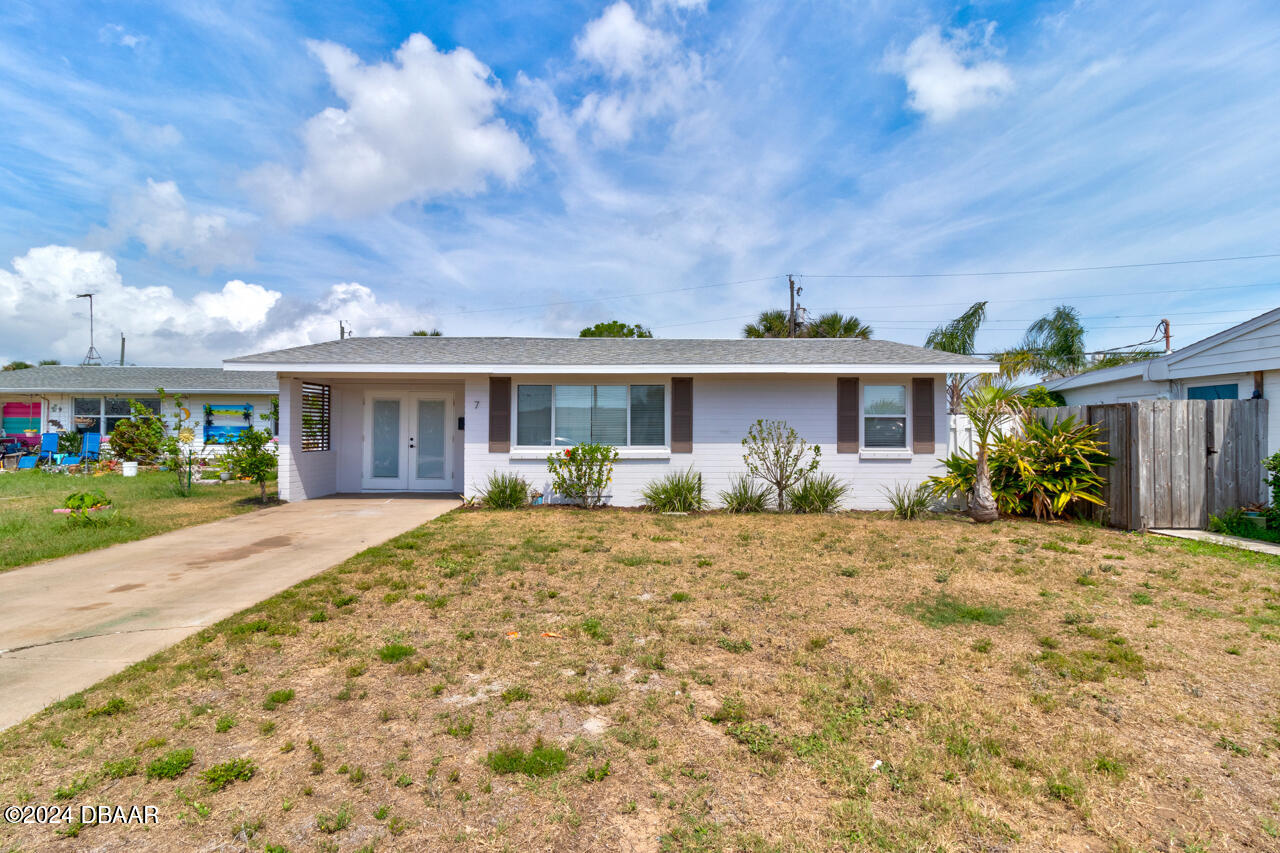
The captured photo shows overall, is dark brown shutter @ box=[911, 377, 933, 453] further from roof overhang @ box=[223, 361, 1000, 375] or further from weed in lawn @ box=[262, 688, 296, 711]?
weed in lawn @ box=[262, 688, 296, 711]

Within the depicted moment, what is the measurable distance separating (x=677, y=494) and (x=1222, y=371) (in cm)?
948

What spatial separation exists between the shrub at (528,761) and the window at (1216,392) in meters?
12.5

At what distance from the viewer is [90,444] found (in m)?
18.3

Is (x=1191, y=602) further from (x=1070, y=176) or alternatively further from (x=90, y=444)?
(x=90, y=444)

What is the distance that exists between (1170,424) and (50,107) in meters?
19.1

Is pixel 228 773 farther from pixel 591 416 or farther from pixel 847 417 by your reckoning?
pixel 847 417

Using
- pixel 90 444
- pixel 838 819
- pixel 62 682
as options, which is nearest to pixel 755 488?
pixel 838 819

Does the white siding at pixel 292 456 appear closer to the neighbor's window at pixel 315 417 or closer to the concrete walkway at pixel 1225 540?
the neighbor's window at pixel 315 417

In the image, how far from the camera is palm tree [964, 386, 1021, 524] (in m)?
9.57

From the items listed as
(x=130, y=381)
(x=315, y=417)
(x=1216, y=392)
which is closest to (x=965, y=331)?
(x=1216, y=392)

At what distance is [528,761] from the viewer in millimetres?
2793

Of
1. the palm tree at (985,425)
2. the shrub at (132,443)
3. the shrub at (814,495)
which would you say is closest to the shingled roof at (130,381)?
the shrub at (132,443)

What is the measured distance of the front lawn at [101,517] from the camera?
297 inches

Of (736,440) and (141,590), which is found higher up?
(736,440)
